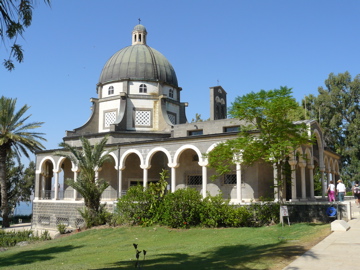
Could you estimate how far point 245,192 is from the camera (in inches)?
963

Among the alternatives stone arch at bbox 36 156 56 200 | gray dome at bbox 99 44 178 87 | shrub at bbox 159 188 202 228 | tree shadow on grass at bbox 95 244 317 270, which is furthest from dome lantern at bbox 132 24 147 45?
tree shadow on grass at bbox 95 244 317 270

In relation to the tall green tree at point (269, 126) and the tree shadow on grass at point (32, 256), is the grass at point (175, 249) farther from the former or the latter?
the tall green tree at point (269, 126)

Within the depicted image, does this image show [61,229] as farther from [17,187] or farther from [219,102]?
[17,187]

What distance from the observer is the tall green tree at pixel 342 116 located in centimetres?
4550

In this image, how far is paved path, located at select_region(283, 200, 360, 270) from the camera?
317 inches

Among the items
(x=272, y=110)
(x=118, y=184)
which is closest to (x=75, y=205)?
(x=118, y=184)

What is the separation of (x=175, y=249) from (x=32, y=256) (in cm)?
640

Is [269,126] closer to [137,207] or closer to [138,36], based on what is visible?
[137,207]

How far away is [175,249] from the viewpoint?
13242 millimetres

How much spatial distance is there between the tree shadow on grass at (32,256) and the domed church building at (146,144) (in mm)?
9028

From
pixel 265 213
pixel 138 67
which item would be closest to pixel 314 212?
pixel 265 213

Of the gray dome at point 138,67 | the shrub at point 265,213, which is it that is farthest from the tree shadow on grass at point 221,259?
the gray dome at point 138,67

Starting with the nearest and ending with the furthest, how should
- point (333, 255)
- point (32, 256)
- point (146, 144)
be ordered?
point (333, 255) → point (32, 256) → point (146, 144)

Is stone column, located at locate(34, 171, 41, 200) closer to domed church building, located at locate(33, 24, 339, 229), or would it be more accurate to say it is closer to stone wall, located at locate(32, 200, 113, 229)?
domed church building, located at locate(33, 24, 339, 229)
